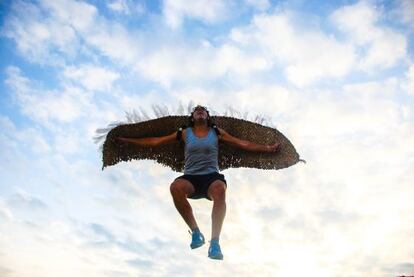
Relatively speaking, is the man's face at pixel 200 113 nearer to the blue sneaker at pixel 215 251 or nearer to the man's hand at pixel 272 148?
the man's hand at pixel 272 148

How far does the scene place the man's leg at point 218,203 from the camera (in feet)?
15.9

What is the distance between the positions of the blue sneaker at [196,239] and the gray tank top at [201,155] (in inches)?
30.1

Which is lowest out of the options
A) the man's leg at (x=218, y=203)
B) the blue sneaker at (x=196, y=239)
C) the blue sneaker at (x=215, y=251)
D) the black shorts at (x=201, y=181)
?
the blue sneaker at (x=215, y=251)

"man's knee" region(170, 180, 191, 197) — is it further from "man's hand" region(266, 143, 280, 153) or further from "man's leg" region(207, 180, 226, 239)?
"man's hand" region(266, 143, 280, 153)

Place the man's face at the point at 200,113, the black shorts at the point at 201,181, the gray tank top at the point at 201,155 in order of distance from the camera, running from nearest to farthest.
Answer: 1. the black shorts at the point at 201,181
2. the gray tank top at the point at 201,155
3. the man's face at the point at 200,113

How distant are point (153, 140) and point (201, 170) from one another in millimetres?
942

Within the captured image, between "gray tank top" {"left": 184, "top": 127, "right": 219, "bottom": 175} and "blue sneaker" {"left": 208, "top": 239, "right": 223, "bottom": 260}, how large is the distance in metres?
0.95

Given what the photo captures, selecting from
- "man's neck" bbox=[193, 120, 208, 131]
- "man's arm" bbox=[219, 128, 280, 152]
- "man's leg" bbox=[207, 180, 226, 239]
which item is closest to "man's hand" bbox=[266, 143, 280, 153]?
"man's arm" bbox=[219, 128, 280, 152]

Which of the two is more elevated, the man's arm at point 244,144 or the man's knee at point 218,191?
the man's arm at point 244,144

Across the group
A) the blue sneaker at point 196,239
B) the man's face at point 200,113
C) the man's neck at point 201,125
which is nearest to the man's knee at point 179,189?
the blue sneaker at point 196,239

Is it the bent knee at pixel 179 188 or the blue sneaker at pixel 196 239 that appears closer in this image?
the blue sneaker at pixel 196 239

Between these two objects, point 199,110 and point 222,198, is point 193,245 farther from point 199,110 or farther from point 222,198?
point 199,110

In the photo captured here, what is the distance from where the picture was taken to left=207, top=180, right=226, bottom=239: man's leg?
4.85 m

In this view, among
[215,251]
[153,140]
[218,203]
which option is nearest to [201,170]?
[218,203]
